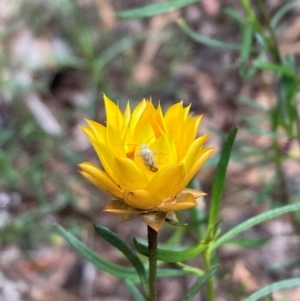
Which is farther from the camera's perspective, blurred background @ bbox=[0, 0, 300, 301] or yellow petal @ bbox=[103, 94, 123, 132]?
blurred background @ bbox=[0, 0, 300, 301]

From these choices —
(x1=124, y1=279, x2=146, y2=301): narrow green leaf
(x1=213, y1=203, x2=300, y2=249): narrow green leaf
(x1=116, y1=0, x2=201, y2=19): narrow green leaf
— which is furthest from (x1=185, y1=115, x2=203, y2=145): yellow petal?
(x1=116, y1=0, x2=201, y2=19): narrow green leaf

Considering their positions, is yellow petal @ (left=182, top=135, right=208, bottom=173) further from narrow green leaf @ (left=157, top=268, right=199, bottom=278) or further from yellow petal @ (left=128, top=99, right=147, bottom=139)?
narrow green leaf @ (left=157, top=268, right=199, bottom=278)

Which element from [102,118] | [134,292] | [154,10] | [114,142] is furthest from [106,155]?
[102,118]

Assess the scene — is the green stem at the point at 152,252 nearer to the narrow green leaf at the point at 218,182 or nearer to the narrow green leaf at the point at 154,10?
the narrow green leaf at the point at 218,182

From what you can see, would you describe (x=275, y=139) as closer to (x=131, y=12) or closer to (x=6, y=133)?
(x=131, y=12)

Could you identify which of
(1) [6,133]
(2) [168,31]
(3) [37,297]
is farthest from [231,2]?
(3) [37,297]

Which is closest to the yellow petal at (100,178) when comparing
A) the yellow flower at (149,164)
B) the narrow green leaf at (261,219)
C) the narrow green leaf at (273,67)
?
the yellow flower at (149,164)
